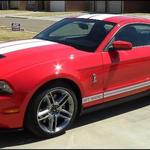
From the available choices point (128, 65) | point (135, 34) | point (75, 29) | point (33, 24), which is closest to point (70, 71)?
point (128, 65)

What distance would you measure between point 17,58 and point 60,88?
0.66 meters

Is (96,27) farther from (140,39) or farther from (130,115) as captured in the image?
(130,115)

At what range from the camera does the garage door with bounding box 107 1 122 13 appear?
46228 mm

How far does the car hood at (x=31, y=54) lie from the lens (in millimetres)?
5230

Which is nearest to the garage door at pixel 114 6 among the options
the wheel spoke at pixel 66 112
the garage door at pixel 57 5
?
the garage door at pixel 57 5

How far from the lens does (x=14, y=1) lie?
51.9 metres

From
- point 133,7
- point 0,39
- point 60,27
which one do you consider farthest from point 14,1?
point 60,27

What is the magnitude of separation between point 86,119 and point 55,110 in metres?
0.90

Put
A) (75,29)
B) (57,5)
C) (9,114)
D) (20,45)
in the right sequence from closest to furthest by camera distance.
→ 1. (9,114)
2. (20,45)
3. (75,29)
4. (57,5)

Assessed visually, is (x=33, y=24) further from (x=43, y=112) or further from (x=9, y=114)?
(x=9, y=114)

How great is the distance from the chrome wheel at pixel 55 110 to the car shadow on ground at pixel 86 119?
0.25 m

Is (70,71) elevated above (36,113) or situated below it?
above

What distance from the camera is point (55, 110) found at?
5.43 metres

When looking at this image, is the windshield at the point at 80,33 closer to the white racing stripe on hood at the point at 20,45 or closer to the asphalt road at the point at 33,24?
the white racing stripe on hood at the point at 20,45
